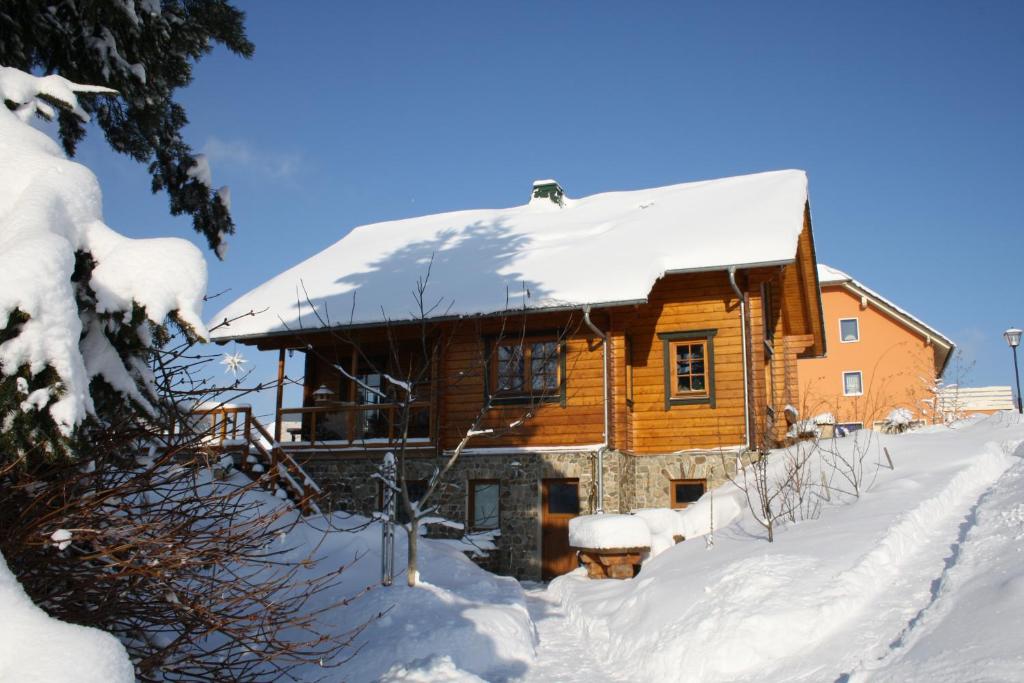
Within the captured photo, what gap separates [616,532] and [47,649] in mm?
9431

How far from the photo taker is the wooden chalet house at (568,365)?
50.1ft

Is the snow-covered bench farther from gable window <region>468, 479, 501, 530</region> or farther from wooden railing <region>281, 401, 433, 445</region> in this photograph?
wooden railing <region>281, 401, 433, 445</region>

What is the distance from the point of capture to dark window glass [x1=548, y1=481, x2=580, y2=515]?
1552cm

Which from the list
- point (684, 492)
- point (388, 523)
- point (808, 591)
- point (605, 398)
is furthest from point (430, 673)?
point (684, 492)

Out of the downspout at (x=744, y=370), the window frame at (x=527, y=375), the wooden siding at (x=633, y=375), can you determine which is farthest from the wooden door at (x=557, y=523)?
the downspout at (x=744, y=370)

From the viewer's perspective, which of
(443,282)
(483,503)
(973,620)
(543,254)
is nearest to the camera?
(973,620)

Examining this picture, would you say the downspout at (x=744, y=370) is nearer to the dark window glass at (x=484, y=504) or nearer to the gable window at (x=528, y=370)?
the gable window at (x=528, y=370)

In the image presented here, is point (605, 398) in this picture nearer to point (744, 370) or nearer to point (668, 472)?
point (668, 472)

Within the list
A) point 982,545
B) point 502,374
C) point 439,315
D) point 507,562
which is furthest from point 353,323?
point 982,545

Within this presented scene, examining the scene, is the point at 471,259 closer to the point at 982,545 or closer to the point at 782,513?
the point at 782,513

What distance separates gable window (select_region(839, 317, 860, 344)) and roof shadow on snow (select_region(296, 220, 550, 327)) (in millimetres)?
19115

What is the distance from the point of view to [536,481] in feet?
50.6

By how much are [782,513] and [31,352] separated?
851 cm

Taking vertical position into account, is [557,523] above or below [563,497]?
below
